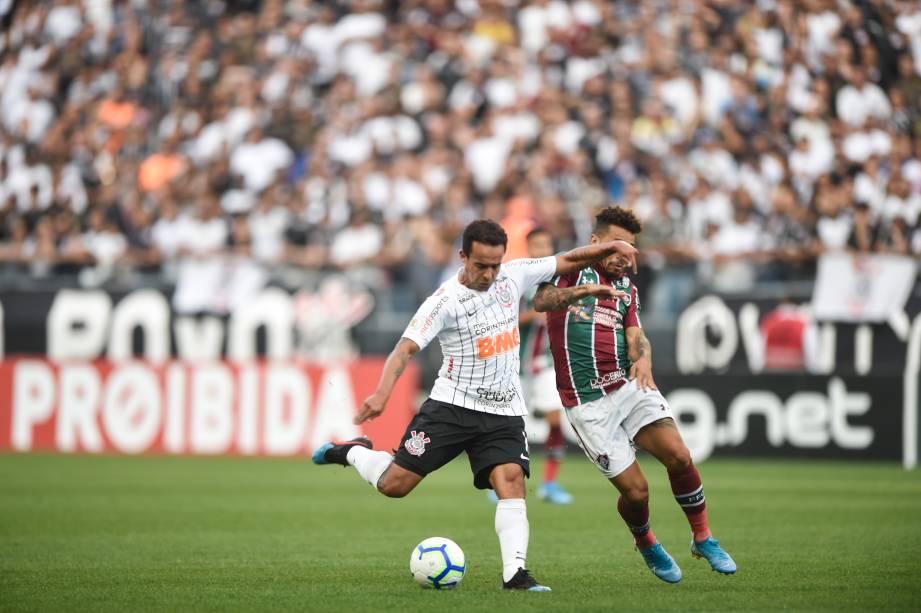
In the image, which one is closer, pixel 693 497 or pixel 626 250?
pixel 626 250

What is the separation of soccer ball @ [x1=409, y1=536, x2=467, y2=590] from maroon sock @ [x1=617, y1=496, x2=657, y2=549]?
42.4 inches

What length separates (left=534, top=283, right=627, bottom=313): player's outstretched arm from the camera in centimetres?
809

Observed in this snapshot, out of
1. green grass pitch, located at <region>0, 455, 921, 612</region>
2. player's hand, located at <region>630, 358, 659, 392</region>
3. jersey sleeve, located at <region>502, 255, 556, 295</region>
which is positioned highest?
jersey sleeve, located at <region>502, 255, 556, 295</region>

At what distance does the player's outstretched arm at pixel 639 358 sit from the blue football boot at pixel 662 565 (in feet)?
3.32

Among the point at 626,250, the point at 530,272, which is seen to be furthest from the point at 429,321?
the point at 626,250

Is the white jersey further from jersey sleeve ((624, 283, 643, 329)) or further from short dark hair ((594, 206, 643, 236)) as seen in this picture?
jersey sleeve ((624, 283, 643, 329))

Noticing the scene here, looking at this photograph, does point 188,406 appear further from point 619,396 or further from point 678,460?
point 678,460

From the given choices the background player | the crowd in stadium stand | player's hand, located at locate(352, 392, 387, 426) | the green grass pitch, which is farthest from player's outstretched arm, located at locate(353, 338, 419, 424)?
the crowd in stadium stand

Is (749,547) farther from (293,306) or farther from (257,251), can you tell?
(257,251)

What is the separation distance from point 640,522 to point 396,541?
282cm

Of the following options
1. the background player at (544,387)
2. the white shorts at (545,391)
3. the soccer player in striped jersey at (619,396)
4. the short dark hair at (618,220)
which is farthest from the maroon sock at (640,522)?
the white shorts at (545,391)

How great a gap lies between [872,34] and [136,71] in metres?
13.7

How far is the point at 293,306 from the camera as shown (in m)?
20.4

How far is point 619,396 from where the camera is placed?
27.7 ft
